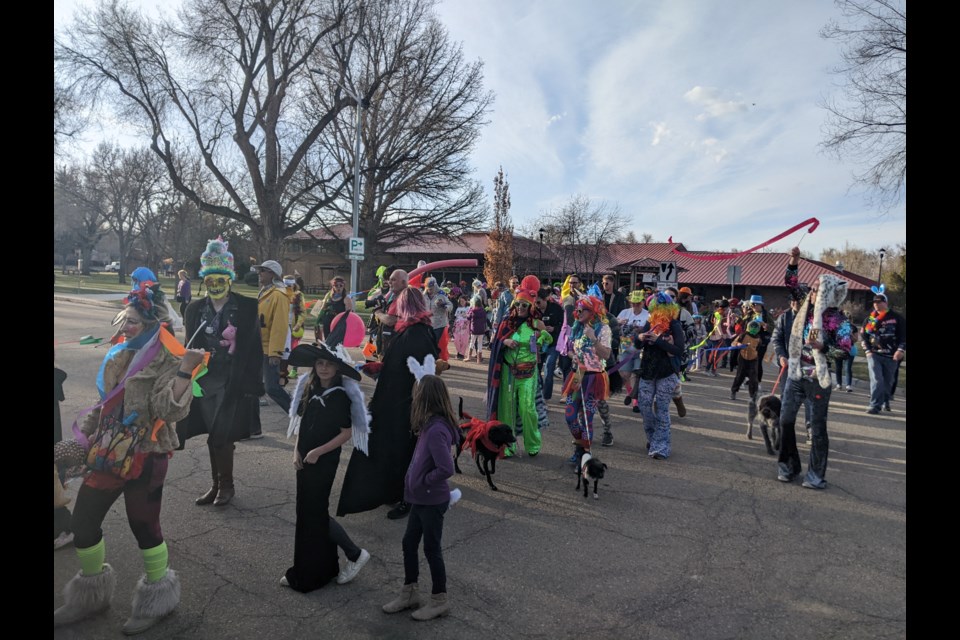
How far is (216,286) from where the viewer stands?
4316mm

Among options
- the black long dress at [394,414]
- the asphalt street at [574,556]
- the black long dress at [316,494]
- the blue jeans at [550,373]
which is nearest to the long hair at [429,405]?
the black long dress at [316,494]

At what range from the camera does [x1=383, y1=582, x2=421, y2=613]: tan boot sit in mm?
3092

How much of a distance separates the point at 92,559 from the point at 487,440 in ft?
10.4

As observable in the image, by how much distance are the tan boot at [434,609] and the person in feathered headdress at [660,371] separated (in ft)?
12.8

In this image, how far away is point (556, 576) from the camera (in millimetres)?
3574

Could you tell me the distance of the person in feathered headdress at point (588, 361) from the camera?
18.1 feet

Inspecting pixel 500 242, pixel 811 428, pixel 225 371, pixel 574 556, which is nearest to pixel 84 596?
pixel 225 371

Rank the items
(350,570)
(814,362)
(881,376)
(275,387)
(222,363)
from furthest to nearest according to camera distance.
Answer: (881,376) → (275,387) → (814,362) → (222,363) → (350,570)

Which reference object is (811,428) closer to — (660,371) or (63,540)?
(660,371)

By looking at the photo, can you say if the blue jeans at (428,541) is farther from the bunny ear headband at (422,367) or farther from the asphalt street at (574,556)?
the bunny ear headband at (422,367)

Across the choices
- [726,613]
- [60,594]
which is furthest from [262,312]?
[726,613]

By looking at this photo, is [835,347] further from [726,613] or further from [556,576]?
[556,576]

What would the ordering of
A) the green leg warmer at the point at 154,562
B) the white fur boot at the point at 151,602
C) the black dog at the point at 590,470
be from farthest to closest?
the black dog at the point at 590,470 < the green leg warmer at the point at 154,562 < the white fur boot at the point at 151,602
